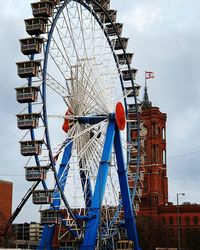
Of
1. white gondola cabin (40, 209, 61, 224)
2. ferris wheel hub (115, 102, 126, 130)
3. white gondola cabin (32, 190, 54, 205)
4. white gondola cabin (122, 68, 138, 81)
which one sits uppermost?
white gondola cabin (122, 68, 138, 81)

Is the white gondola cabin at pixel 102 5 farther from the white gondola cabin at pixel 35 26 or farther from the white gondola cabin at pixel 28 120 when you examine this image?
the white gondola cabin at pixel 28 120

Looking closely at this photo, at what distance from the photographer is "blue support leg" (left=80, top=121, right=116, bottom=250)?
4894cm

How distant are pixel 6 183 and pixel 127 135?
231 ft

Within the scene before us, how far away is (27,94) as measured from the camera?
4725 centimetres

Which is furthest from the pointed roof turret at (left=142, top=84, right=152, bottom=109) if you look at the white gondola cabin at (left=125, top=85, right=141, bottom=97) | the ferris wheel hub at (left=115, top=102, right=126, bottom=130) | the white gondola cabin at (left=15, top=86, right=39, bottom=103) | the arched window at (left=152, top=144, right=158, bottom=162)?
the white gondola cabin at (left=15, top=86, right=39, bottom=103)

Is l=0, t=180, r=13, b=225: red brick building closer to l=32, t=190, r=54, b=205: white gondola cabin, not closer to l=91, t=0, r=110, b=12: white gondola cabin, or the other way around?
l=91, t=0, r=110, b=12: white gondola cabin

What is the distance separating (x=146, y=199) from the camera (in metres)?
147

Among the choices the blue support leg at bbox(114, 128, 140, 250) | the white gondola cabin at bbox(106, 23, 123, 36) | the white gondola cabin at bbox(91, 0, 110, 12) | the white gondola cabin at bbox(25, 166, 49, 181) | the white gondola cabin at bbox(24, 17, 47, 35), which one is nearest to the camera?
the white gondola cabin at bbox(25, 166, 49, 181)

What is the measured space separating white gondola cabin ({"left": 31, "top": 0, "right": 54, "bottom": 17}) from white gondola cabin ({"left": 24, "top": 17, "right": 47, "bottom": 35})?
28.8 inches

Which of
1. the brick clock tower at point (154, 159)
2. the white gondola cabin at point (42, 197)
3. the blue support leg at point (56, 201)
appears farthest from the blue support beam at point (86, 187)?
the brick clock tower at point (154, 159)

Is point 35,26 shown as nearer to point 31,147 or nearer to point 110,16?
point 31,147

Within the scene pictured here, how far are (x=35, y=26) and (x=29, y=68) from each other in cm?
396

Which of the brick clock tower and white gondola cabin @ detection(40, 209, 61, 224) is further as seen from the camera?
the brick clock tower

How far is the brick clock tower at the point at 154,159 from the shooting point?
147375 mm
